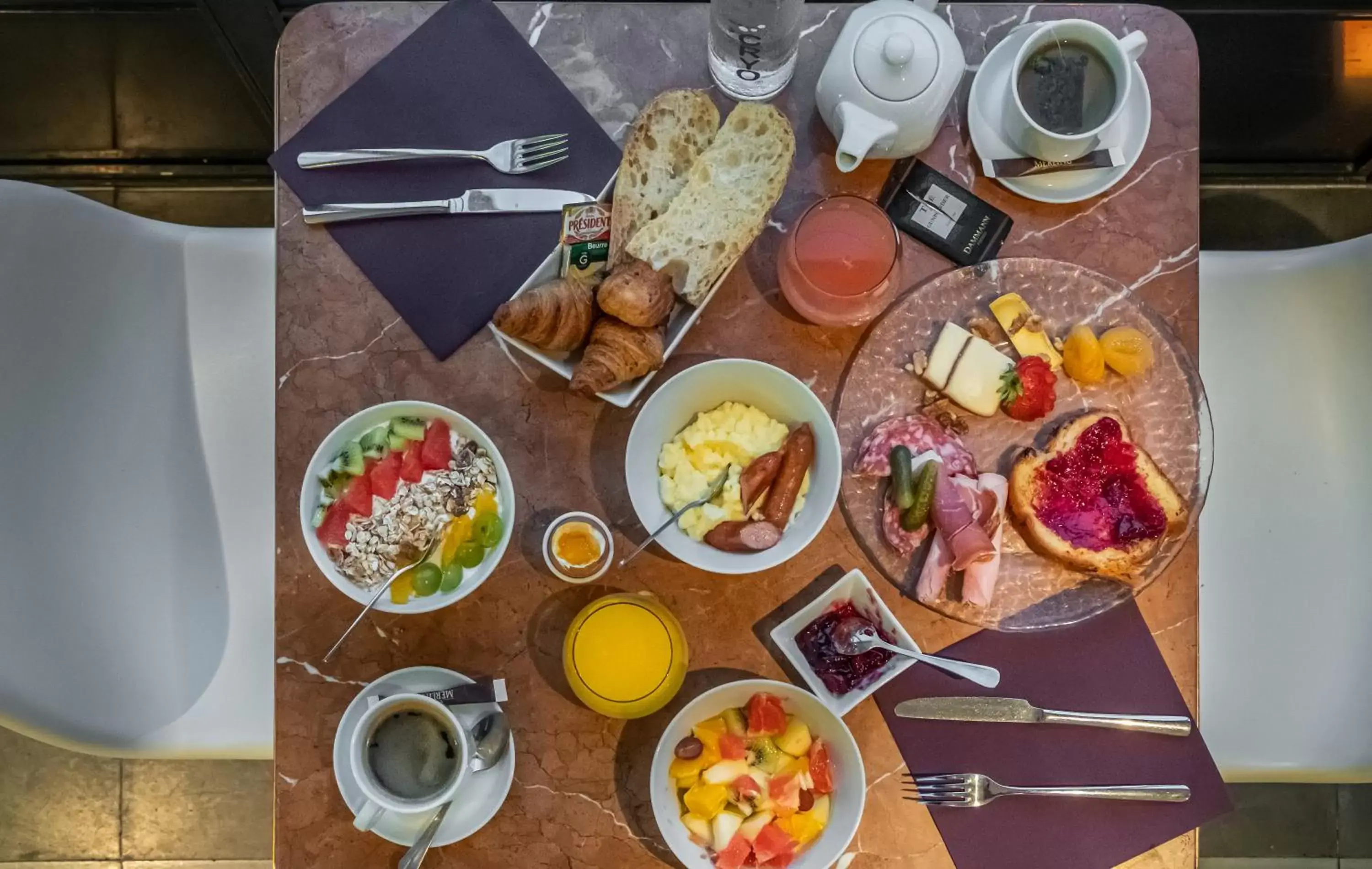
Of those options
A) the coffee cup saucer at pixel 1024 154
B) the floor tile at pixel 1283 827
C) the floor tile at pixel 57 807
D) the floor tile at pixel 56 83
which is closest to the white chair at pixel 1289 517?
the coffee cup saucer at pixel 1024 154

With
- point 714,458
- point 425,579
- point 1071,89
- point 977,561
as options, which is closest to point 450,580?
point 425,579

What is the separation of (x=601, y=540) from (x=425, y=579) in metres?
0.23

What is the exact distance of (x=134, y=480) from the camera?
1503 millimetres

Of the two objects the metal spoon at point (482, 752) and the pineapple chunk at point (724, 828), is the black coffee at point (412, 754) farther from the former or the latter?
the pineapple chunk at point (724, 828)

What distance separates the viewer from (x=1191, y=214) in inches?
55.2

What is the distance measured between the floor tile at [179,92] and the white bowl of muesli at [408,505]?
1.16 metres

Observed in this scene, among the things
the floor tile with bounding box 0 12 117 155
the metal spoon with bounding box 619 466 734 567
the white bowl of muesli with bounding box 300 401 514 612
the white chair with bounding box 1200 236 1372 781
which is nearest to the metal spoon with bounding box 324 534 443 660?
the white bowl of muesli with bounding box 300 401 514 612

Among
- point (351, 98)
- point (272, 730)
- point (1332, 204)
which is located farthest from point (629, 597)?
point (1332, 204)

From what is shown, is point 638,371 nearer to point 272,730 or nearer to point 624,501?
point 624,501

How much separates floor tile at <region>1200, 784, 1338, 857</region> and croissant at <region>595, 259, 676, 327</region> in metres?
2.01

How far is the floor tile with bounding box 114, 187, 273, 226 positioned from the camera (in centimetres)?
240

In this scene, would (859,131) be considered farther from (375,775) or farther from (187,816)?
(187,816)

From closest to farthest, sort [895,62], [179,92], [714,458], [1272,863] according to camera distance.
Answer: [895,62] → [714,458] → [179,92] → [1272,863]

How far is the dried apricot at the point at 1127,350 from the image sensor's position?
1352 millimetres
